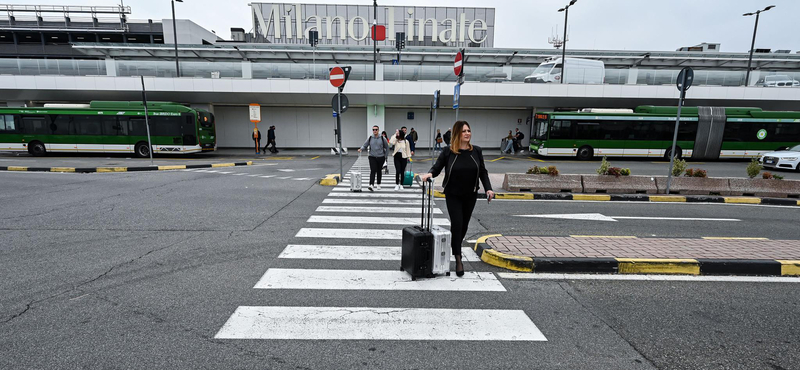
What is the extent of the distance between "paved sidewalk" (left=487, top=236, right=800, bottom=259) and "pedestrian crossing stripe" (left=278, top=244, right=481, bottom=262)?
721 mm

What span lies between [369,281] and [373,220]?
10.2 feet

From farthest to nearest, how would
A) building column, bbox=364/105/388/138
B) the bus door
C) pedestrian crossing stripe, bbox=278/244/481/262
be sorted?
building column, bbox=364/105/388/138
the bus door
pedestrian crossing stripe, bbox=278/244/481/262

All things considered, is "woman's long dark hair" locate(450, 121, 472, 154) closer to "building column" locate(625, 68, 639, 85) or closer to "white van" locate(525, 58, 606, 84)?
"white van" locate(525, 58, 606, 84)

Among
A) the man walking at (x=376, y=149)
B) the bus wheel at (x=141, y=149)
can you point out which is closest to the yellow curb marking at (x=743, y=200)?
the man walking at (x=376, y=149)

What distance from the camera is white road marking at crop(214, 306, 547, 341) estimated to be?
3264 millimetres

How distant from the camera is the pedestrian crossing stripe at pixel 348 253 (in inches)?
208

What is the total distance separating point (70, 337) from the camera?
313 centimetres

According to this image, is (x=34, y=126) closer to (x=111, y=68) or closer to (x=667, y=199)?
(x=111, y=68)

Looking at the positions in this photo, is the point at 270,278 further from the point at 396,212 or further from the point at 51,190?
the point at 51,190

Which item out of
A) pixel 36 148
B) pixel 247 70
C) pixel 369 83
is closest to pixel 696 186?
pixel 369 83

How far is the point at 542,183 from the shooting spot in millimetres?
11109

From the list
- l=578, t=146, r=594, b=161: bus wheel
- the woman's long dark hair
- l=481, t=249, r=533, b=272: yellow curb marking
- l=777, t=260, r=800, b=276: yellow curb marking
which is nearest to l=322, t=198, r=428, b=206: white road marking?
l=481, t=249, r=533, b=272: yellow curb marking

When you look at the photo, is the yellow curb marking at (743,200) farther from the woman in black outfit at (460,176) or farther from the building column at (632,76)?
the building column at (632,76)

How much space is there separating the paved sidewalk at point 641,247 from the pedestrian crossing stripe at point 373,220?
6.06ft
